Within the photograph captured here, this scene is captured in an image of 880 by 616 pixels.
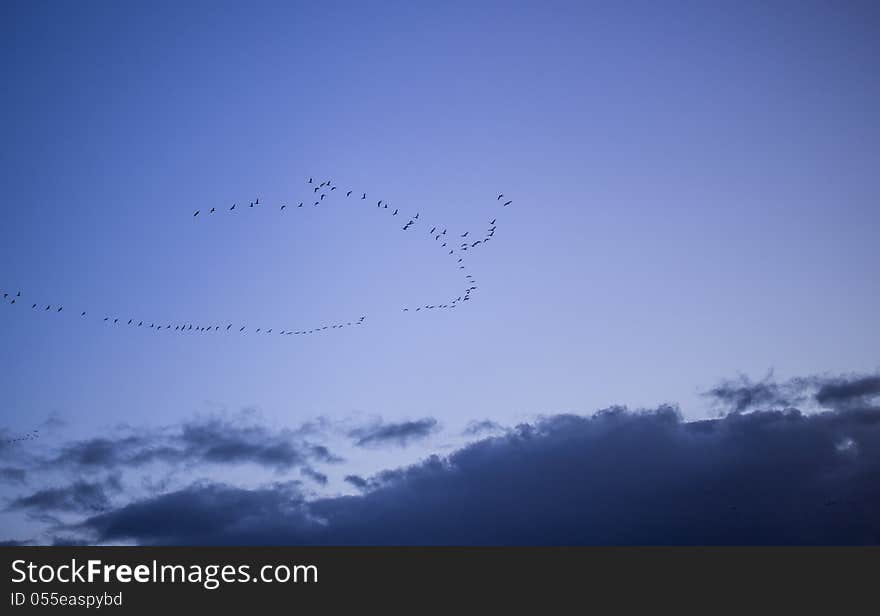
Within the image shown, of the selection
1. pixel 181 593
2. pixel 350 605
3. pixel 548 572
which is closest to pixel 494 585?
pixel 548 572

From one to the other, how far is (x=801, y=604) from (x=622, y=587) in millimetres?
20770

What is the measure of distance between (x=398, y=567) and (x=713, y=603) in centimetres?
3827

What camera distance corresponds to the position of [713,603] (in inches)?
3113

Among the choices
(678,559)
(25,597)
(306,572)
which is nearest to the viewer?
(25,597)

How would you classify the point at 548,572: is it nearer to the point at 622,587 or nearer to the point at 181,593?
the point at 622,587

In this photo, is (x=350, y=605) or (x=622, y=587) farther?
(x=622, y=587)

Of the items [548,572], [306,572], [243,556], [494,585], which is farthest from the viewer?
[548,572]

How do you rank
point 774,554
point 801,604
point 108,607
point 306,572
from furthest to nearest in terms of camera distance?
point 774,554 → point 801,604 → point 306,572 → point 108,607

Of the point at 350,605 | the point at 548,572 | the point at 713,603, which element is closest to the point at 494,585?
the point at 548,572

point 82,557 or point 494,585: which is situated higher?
point 82,557

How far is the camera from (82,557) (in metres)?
60.1

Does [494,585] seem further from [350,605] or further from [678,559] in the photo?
[678,559]

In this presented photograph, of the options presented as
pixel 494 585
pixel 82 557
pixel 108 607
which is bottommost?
pixel 494 585

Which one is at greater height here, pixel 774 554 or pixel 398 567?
pixel 398 567
